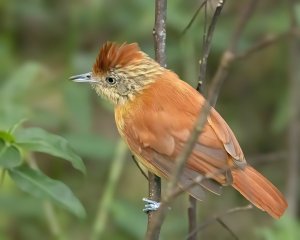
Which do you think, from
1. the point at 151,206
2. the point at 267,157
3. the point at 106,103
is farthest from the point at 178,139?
the point at 106,103

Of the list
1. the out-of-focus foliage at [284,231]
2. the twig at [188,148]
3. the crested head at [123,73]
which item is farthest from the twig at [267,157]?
the twig at [188,148]

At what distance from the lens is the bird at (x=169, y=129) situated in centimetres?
498

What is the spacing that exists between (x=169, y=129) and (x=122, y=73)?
642mm

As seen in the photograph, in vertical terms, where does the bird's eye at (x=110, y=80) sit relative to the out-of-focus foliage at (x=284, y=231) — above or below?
above

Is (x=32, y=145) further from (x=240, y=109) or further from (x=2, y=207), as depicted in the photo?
(x=240, y=109)

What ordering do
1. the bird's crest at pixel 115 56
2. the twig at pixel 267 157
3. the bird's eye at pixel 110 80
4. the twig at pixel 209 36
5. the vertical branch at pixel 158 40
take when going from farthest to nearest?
1. the twig at pixel 267 157
2. the bird's eye at pixel 110 80
3. the bird's crest at pixel 115 56
4. the vertical branch at pixel 158 40
5. the twig at pixel 209 36

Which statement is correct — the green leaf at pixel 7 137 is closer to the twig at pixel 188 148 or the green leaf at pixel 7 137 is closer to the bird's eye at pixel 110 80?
the bird's eye at pixel 110 80

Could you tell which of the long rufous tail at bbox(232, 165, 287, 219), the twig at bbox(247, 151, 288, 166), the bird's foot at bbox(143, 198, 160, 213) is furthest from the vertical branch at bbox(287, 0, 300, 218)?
the bird's foot at bbox(143, 198, 160, 213)

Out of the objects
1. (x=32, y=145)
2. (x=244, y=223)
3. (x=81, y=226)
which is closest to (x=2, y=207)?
(x=81, y=226)

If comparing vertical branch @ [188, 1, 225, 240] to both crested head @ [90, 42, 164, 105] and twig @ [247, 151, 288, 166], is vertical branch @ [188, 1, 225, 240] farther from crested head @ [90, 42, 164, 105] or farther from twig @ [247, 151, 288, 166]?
twig @ [247, 151, 288, 166]

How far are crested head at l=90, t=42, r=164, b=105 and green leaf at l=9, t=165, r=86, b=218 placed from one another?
3.09ft

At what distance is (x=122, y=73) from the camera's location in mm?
5574

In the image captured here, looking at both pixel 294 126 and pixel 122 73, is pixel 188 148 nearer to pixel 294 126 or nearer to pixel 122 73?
pixel 122 73

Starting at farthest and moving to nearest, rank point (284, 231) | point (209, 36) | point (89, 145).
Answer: point (89, 145)
point (284, 231)
point (209, 36)
